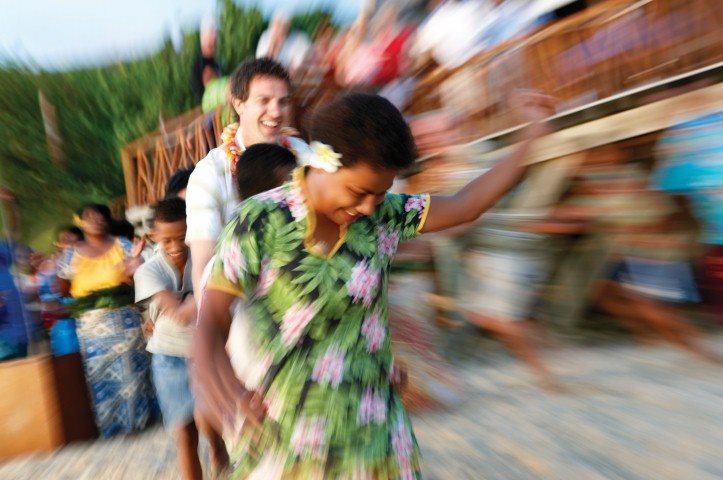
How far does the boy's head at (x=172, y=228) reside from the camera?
313cm

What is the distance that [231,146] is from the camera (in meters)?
2.46

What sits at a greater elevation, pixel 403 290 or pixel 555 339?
pixel 403 290

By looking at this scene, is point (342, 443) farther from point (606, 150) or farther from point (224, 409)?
point (606, 150)

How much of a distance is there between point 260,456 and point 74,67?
17989mm

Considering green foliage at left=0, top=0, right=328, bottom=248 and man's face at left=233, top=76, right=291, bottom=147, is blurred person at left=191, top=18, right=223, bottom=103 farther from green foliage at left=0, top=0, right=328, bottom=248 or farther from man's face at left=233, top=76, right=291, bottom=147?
green foliage at left=0, top=0, right=328, bottom=248

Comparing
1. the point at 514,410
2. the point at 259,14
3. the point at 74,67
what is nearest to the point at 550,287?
the point at 514,410

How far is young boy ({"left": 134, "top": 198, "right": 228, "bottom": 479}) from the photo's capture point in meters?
3.03

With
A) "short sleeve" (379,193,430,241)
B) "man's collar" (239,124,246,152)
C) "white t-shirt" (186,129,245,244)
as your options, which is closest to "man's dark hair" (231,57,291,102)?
"man's collar" (239,124,246,152)

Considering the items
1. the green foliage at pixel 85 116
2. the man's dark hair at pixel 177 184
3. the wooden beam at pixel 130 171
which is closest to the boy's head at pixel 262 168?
the man's dark hair at pixel 177 184

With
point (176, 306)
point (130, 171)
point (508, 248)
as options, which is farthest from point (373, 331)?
point (130, 171)

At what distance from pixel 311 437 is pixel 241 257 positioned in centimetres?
42

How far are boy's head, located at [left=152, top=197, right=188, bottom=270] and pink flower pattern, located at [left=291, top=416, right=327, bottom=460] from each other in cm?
179

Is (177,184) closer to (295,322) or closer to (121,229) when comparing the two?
(121,229)

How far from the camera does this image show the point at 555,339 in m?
5.25
